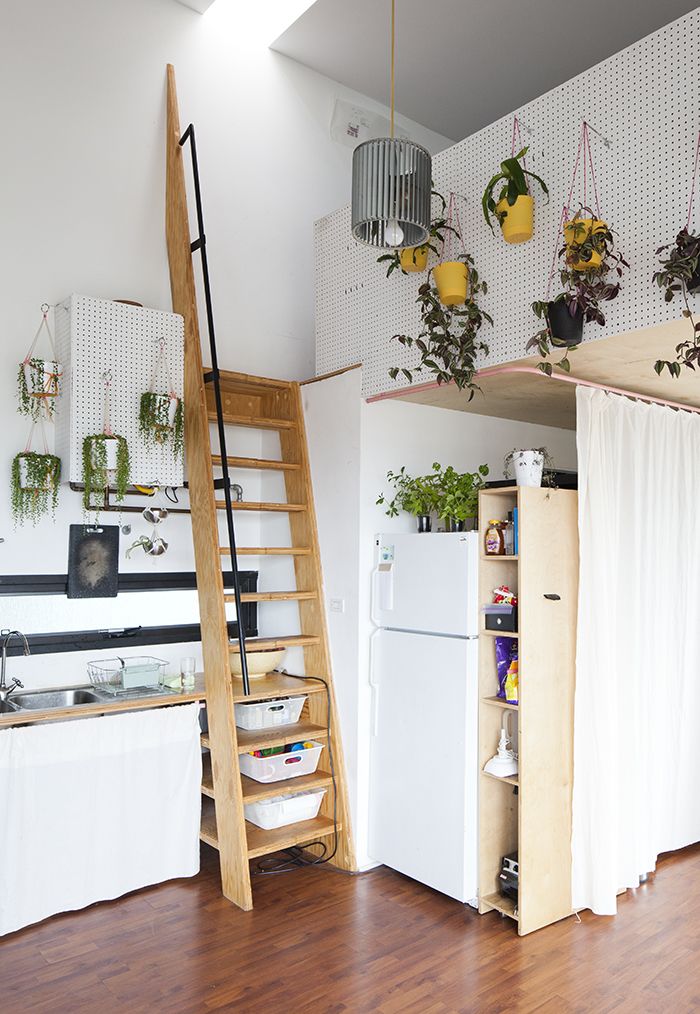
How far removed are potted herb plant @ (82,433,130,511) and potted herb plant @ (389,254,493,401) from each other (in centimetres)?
129

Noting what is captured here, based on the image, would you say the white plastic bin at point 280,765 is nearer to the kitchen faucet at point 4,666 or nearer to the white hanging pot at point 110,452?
the kitchen faucet at point 4,666

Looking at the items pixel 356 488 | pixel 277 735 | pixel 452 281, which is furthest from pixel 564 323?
pixel 277 735

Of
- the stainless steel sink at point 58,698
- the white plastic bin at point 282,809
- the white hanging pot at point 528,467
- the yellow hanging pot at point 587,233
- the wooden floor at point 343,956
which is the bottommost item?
the wooden floor at point 343,956

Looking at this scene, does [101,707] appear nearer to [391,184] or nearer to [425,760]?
[425,760]

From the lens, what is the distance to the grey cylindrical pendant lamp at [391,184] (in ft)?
9.57

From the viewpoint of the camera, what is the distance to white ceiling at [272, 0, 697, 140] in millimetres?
4547

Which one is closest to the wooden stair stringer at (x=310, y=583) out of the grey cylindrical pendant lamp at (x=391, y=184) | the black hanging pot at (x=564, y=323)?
the grey cylindrical pendant lamp at (x=391, y=184)

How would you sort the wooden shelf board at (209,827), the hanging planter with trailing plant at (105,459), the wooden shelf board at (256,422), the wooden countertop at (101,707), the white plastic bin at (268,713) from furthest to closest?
the wooden shelf board at (256,422) → the white plastic bin at (268,713) → the wooden shelf board at (209,827) → the hanging planter with trailing plant at (105,459) → the wooden countertop at (101,707)

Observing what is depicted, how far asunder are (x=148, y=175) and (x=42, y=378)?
55.0 inches

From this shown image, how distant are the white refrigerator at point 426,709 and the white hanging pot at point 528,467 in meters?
0.34

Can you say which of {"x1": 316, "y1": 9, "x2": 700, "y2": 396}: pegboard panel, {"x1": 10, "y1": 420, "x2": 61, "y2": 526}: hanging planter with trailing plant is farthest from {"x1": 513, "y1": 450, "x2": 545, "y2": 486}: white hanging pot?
{"x1": 10, "y1": 420, "x2": 61, "y2": 526}: hanging planter with trailing plant

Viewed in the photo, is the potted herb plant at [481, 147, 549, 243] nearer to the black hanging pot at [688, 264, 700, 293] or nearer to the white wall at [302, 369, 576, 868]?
the black hanging pot at [688, 264, 700, 293]

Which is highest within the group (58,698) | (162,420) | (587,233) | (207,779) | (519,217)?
(519,217)

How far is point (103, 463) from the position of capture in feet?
11.9
